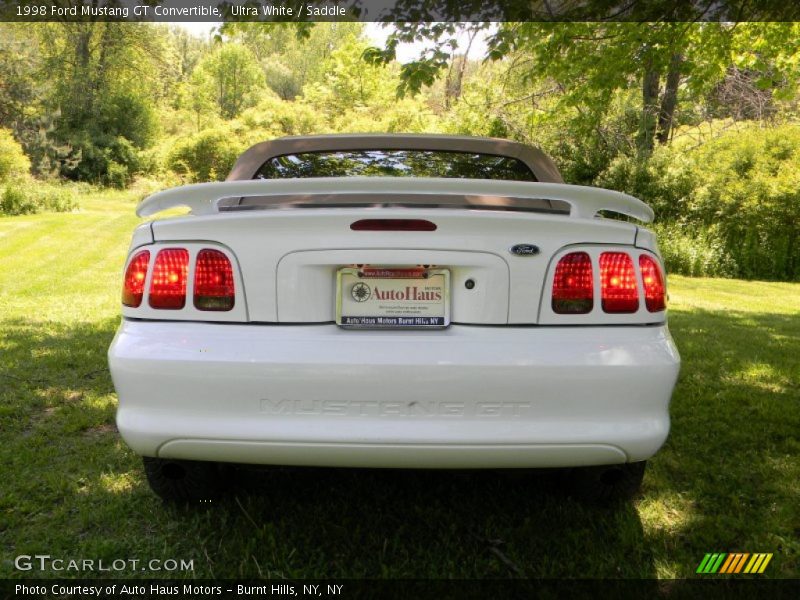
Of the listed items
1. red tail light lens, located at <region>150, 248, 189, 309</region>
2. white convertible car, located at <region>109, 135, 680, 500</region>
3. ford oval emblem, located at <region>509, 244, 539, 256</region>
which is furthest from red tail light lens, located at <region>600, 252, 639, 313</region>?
red tail light lens, located at <region>150, 248, 189, 309</region>

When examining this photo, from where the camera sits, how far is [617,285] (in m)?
2.21

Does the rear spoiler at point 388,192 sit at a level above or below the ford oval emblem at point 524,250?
above

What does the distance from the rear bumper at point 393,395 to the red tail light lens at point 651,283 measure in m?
0.21

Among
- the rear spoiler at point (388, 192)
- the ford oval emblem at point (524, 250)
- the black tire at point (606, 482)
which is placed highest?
the rear spoiler at point (388, 192)

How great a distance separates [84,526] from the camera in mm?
2633

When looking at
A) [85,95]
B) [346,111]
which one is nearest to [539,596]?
[346,111]

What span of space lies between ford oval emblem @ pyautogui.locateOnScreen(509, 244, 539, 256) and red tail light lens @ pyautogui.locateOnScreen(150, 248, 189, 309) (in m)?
1.11

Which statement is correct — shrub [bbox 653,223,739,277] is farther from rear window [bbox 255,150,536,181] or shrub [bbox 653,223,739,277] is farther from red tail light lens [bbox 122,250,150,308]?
red tail light lens [bbox 122,250,150,308]

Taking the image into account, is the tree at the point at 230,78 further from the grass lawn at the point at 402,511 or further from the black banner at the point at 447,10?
the grass lawn at the point at 402,511

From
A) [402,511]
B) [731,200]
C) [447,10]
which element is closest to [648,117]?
[731,200]

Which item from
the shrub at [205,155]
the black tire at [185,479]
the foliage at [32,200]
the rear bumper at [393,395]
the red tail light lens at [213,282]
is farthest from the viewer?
the shrub at [205,155]

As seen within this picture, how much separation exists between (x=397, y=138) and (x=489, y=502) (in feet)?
6.24

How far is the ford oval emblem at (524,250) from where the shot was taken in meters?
2.14

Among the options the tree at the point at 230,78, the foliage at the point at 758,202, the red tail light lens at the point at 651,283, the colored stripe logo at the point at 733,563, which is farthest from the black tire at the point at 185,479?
the tree at the point at 230,78
